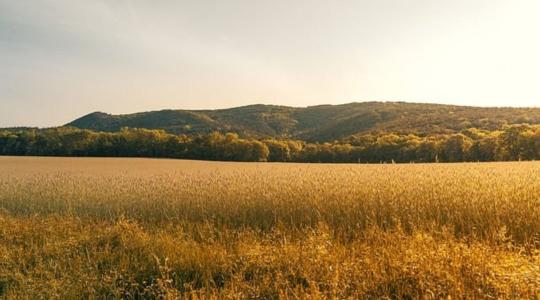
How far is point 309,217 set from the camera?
28.9 ft

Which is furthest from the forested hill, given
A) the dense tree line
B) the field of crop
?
the field of crop

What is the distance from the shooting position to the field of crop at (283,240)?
16.3ft

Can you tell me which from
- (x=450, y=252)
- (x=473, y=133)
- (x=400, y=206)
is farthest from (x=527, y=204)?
(x=473, y=133)

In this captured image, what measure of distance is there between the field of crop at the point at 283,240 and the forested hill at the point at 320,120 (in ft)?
267

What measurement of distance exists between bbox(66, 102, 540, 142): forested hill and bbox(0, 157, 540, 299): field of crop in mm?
81366

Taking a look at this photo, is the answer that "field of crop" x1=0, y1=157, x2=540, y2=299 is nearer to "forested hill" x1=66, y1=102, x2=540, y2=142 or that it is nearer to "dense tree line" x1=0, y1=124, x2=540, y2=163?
"dense tree line" x1=0, y1=124, x2=540, y2=163

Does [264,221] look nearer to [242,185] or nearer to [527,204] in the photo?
[242,185]

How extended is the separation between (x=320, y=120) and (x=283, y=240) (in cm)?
14710

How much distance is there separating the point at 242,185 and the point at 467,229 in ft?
21.3

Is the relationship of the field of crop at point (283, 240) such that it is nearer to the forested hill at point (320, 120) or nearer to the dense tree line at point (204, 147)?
the dense tree line at point (204, 147)

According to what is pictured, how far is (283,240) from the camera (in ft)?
25.0

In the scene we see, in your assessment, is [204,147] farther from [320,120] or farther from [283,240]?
[320,120]

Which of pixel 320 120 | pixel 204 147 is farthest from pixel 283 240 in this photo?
pixel 320 120

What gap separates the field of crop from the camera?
4.98m
